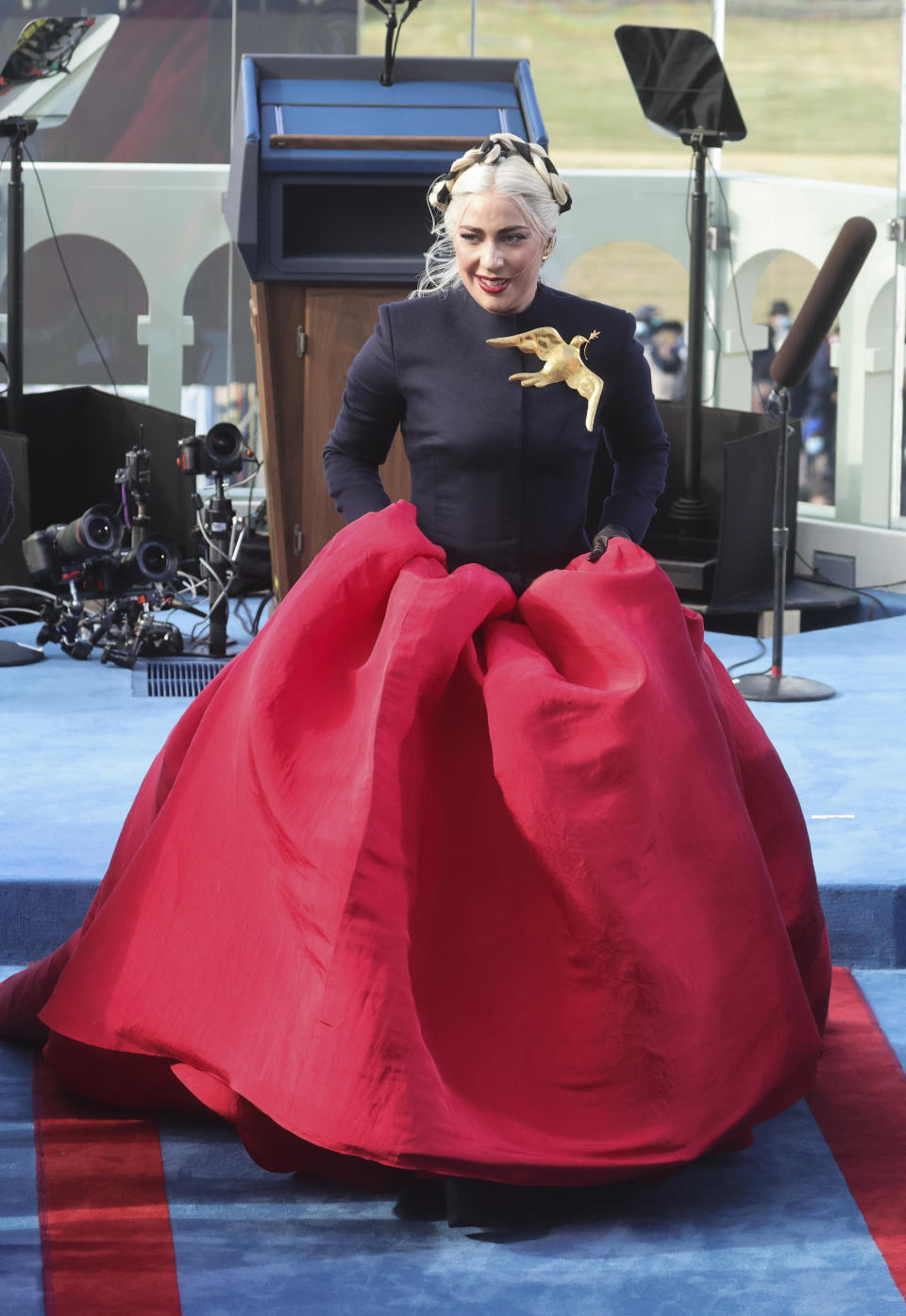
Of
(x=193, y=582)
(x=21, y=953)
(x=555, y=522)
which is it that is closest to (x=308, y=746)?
(x=555, y=522)

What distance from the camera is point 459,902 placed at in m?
2.28

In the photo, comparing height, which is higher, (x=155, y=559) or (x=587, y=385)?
(x=587, y=385)

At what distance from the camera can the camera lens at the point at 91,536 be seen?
538cm

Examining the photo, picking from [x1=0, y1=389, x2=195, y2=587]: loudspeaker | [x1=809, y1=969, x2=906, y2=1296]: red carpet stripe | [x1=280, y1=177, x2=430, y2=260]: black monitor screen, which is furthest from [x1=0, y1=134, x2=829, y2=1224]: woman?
[x1=0, y1=389, x2=195, y2=587]: loudspeaker

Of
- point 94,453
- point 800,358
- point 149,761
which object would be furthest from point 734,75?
point 149,761

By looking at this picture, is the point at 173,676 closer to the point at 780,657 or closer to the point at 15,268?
the point at 780,657

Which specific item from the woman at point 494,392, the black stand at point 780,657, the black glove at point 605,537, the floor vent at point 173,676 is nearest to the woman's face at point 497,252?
the woman at point 494,392

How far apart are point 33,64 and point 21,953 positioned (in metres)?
4.44

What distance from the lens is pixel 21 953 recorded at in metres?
3.16

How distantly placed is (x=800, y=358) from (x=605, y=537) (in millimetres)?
2353

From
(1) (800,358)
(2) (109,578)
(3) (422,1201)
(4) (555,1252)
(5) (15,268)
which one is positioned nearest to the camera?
(4) (555,1252)

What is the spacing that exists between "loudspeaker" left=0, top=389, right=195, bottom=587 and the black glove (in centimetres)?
426

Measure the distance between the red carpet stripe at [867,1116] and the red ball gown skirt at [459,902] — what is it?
0.17 m

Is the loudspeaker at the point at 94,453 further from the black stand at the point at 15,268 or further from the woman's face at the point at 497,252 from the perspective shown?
the woman's face at the point at 497,252
